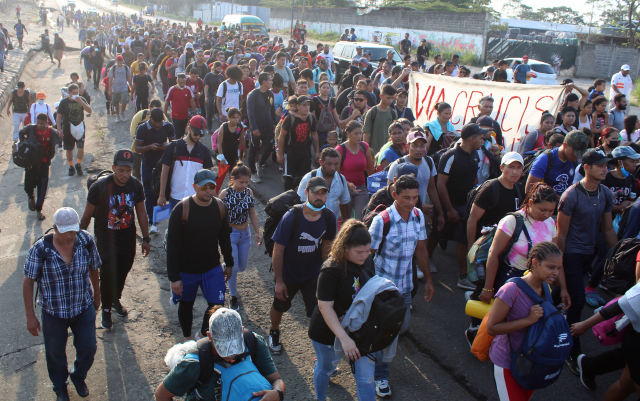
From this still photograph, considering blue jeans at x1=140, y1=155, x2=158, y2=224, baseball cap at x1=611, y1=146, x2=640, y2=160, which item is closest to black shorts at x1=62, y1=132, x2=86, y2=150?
blue jeans at x1=140, y1=155, x2=158, y2=224

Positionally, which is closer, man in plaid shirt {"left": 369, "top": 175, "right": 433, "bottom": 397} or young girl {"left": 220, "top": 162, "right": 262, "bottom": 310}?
man in plaid shirt {"left": 369, "top": 175, "right": 433, "bottom": 397}

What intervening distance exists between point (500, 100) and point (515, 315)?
223 inches


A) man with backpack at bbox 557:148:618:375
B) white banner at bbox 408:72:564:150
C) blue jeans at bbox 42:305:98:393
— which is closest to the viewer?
blue jeans at bbox 42:305:98:393

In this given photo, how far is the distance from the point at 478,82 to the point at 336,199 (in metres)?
4.35

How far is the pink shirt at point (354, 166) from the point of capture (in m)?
6.27

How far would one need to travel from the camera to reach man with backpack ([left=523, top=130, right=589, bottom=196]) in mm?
5551

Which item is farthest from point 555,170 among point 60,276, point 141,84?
point 141,84

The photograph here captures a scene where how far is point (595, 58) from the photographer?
1206 inches

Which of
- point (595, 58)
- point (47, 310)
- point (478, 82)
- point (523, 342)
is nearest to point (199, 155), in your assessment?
point (47, 310)

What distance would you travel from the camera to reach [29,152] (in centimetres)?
780

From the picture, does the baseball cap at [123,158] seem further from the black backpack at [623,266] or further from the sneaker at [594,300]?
the sneaker at [594,300]

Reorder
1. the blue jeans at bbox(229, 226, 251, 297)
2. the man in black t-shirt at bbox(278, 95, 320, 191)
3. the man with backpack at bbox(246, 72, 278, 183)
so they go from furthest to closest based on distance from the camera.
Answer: the man with backpack at bbox(246, 72, 278, 183)
the man in black t-shirt at bbox(278, 95, 320, 191)
the blue jeans at bbox(229, 226, 251, 297)

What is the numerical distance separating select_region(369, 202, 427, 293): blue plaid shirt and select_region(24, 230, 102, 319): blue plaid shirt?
2.36m

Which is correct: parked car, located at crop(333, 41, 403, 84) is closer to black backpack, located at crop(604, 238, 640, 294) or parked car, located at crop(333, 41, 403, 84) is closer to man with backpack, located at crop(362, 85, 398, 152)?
man with backpack, located at crop(362, 85, 398, 152)
